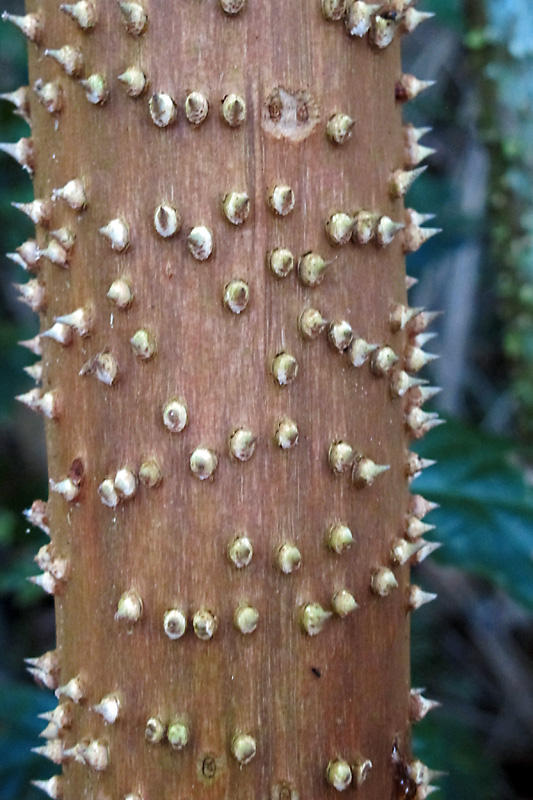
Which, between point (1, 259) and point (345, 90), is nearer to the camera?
point (345, 90)

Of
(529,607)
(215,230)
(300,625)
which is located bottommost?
(529,607)

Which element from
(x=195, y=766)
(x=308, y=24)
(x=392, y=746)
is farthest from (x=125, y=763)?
(x=308, y=24)

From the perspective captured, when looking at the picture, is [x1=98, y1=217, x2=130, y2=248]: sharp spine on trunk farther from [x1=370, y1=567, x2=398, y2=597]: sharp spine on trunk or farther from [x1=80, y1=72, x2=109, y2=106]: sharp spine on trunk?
[x1=370, y1=567, x2=398, y2=597]: sharp spine on trunk

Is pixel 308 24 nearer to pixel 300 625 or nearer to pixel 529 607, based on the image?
pixel 300 625

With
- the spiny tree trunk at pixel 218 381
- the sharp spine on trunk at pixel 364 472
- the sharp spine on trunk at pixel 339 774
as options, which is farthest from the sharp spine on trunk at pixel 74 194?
the sharp spine on trunk at pixel 339 774

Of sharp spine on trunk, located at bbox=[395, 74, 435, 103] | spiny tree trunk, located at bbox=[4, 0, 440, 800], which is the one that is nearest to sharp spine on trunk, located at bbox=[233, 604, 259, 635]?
spiny tree trunk, located at bbox=[4, 0, 440, 800]

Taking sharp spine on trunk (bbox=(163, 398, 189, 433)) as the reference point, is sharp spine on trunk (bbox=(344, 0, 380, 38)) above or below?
above

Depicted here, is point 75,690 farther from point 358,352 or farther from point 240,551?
point 358,352

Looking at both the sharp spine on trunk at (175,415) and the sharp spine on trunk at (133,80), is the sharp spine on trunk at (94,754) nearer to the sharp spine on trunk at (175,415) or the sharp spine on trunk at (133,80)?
the sharp spine on trunk at (175,415)
